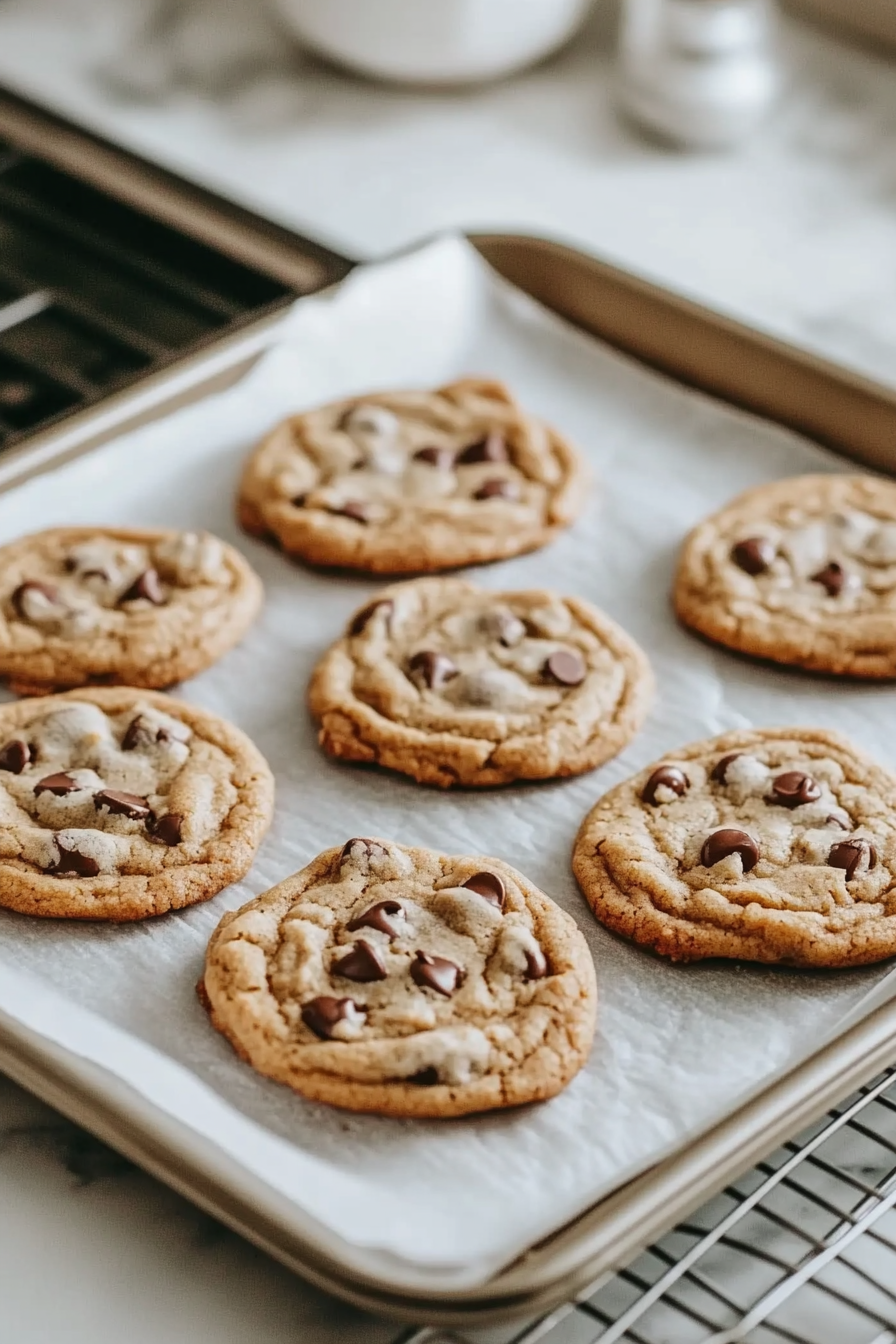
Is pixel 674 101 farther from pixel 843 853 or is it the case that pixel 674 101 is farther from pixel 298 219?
pixel 843 853

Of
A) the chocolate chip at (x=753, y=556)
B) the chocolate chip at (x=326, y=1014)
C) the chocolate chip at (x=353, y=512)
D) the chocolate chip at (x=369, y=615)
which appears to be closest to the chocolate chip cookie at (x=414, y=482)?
the chocolate chip at (x=353, y=512)

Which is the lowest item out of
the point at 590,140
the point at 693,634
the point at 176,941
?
the point at 176,941

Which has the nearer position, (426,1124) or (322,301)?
(426,1124)

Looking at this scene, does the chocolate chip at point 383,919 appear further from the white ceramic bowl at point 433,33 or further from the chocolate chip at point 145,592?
the white ceramic bowl at point 433,33

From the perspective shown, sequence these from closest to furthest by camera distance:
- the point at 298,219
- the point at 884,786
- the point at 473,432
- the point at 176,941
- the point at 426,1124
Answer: the point at 426,1124
the point at 176,941
the point at 884,786
the point at 473,432
the point at 298,219

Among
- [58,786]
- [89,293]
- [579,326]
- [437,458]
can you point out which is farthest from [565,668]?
[89,293]

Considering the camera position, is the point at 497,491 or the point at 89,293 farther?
the point at 89,293

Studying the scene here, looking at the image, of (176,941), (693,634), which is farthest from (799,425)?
(176,941)

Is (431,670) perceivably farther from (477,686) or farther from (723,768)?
(723,768)
